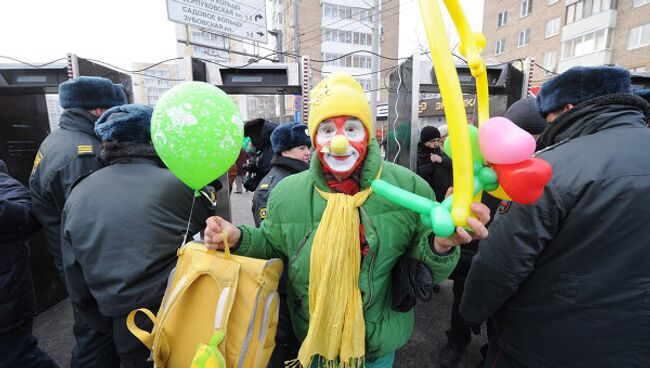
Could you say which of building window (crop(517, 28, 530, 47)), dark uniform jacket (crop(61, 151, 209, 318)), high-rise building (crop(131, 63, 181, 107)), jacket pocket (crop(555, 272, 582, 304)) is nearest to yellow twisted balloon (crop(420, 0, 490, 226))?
jacket pocket (crop(555, 272, 582, 304))

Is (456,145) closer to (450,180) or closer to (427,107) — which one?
(450,180)

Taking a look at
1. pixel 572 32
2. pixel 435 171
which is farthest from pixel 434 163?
pixel 572 32

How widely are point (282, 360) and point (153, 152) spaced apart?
142 centimetres

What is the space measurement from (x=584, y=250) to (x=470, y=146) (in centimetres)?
81

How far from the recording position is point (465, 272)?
7.94ft

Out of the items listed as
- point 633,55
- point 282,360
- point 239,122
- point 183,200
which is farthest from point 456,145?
point 633,55

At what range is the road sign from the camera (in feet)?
18.5

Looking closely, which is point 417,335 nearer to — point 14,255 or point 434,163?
point 434,163

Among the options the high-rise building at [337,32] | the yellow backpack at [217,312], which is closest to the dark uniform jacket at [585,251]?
the yellow backpack at [217,312]

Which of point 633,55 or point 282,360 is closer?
point 282,360

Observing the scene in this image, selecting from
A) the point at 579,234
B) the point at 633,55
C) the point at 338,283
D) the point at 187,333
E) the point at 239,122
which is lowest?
the point at 187,333

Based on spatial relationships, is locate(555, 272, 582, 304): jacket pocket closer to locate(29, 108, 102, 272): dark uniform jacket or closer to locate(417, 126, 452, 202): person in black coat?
locate(417, 126, 452, 202): person in black coat

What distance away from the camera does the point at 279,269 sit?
129 centimetres

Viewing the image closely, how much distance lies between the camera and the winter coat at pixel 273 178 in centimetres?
222
